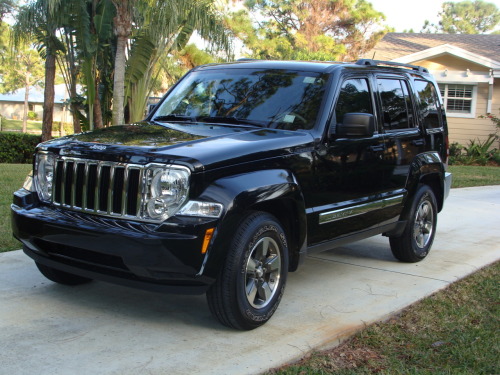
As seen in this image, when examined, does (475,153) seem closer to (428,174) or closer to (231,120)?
(428,174)

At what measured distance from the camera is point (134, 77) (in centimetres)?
1584

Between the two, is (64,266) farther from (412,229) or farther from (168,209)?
(412,229)

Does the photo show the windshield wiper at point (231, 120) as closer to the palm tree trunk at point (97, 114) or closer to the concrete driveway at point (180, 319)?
the concrete driveway at point (180, 319)

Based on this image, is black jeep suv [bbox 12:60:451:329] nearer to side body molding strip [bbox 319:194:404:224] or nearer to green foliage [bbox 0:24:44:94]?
side body molding strip [bbox 319:194:404:224]

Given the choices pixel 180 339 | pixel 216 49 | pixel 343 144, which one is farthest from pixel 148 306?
pixel 216 49

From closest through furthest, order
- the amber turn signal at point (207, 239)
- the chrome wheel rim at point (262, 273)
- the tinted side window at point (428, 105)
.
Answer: the amber turn signal at point (207, 239) → the chrome wheel rim at point (262, 273) → the tinted side window at point (428, 105)

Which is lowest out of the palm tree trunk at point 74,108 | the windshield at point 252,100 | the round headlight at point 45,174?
the round headlight at point 45,174

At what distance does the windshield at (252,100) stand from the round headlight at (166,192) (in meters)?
1.33

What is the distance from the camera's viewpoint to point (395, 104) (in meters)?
6.26

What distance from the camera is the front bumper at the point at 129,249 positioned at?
12.7 ft

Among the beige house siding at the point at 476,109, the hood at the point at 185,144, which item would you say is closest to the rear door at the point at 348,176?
the hood at the point at 185,144

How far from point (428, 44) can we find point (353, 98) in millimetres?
21405

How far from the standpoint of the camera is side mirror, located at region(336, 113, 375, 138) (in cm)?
502

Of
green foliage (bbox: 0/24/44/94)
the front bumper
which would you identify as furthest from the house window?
green foliage (bbox: 0/24/44/94)
